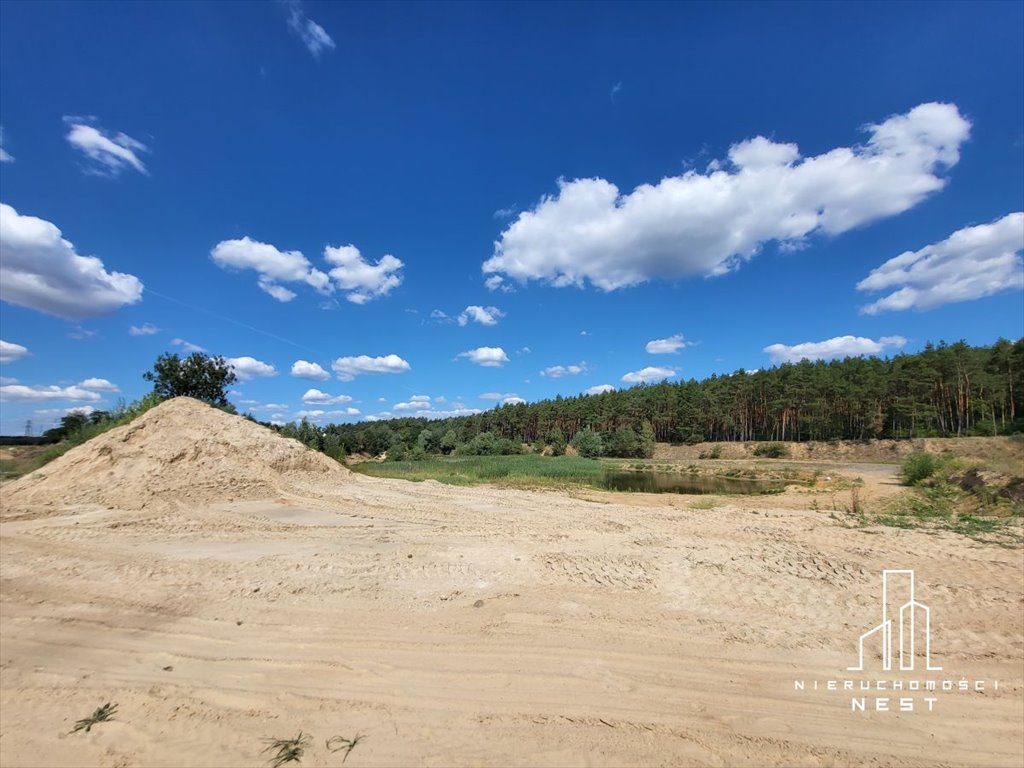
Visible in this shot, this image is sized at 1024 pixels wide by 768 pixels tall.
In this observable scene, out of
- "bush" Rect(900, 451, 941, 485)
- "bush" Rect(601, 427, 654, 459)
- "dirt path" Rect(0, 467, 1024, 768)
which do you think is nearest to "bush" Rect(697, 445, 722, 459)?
"bush" Rect(601, 427, 654, 459)

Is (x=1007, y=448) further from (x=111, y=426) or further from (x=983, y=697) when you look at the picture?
(x=111, y=426)

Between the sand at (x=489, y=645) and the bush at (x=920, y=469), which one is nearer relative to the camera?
the sand at (x=489, y=645)

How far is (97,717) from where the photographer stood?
14.4 feet

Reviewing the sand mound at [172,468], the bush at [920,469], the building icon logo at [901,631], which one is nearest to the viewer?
the building icon logo at [901,631]

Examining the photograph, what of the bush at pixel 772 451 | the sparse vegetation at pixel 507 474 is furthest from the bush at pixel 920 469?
the bush at pixel 772 451

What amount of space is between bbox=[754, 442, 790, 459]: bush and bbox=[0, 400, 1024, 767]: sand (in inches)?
2379

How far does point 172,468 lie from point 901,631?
19.0 m

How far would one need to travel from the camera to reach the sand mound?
Result: 46.5ft

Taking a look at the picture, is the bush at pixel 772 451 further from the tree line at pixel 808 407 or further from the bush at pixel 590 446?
the bush at pixel 590 446

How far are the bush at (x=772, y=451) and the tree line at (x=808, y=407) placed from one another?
11.6 meters

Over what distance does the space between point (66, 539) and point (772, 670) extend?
13400 mm

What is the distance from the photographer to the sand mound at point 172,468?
46.5 feet

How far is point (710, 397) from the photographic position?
87.3 m

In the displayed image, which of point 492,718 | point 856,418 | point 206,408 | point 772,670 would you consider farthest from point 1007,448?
point 206,408
